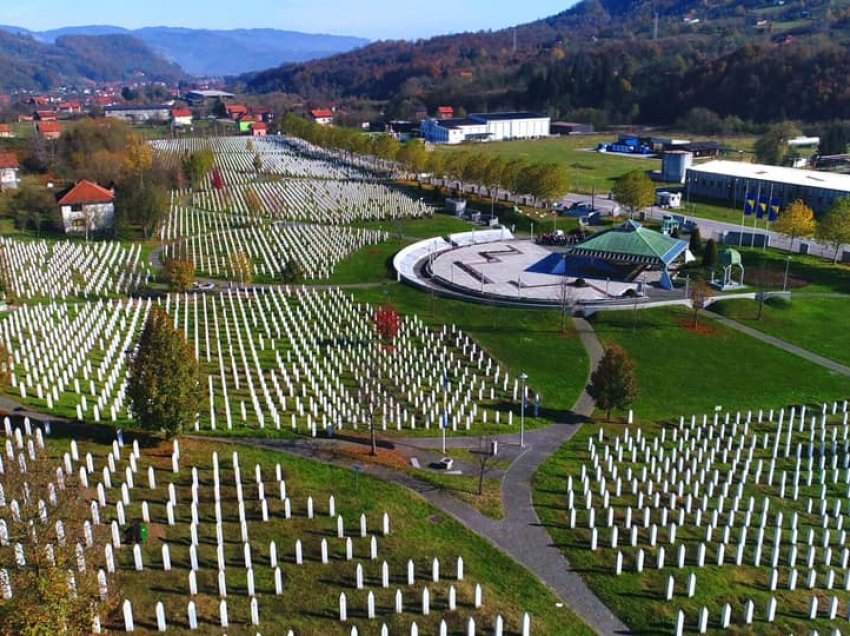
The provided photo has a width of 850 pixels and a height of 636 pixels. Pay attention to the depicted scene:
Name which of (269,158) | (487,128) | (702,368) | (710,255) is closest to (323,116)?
(487,128)

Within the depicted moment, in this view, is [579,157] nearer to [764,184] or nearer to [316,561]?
[764,184]

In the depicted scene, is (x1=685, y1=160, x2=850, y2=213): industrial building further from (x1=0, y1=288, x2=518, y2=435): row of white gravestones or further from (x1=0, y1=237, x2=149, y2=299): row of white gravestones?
(x1=0, y1=237, x2=149, y2=299): row of white gravestones

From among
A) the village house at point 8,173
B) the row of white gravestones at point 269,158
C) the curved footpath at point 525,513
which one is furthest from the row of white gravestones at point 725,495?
the row of white gravestones at point 269,158

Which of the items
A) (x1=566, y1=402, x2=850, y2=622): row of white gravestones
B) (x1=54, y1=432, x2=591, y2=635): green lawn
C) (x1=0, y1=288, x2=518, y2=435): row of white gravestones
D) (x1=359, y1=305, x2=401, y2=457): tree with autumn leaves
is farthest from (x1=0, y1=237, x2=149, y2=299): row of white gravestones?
(x1=566, y1=402, x2=850, y2=622): row of white gravestones

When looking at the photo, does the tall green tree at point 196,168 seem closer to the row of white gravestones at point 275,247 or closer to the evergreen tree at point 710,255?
the row of white gravestones at point 275,247

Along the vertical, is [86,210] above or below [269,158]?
below
